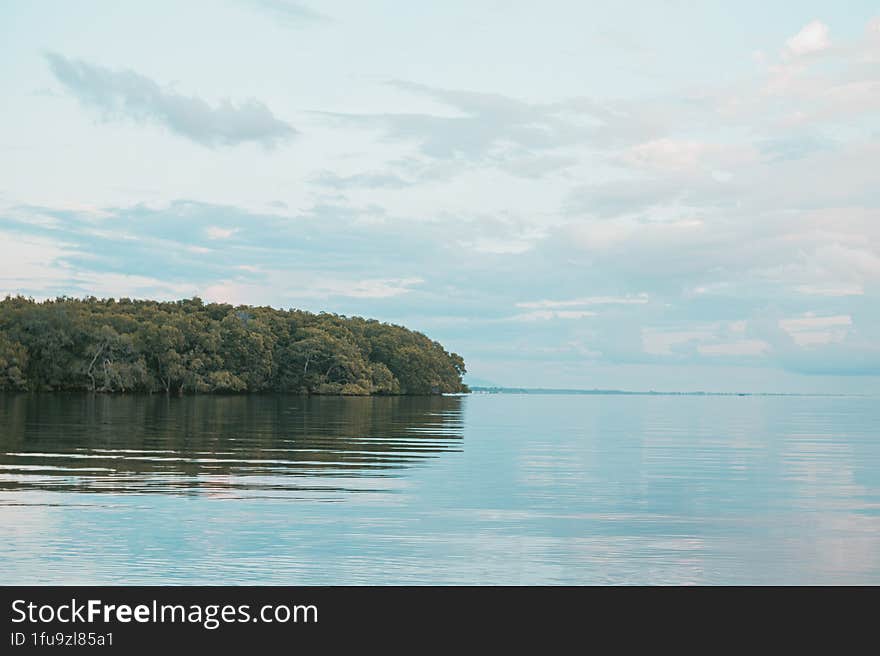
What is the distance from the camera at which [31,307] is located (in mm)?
132000

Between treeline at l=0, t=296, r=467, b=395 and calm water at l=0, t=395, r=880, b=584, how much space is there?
91.0 metres

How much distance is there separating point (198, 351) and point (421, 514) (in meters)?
127

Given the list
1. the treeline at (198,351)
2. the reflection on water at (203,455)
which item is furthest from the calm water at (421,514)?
the treeline at (198,351)

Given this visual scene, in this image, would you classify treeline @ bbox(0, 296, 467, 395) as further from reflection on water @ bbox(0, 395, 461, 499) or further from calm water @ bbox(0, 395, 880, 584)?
calm water @ bbox(0, 395, 880, 584)

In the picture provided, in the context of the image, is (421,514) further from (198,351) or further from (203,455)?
(198,351)

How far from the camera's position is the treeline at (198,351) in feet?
401

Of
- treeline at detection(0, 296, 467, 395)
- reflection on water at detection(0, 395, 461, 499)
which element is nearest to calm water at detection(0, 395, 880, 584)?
reflection on water at detection(0, 395, 461, 499)

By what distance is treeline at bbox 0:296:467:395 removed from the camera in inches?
4818

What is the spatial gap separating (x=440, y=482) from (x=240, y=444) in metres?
13.3

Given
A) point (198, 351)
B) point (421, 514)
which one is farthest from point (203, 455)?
point (198, 351)

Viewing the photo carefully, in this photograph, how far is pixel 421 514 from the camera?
18.6 m

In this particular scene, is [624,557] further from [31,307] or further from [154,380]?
[31,307]

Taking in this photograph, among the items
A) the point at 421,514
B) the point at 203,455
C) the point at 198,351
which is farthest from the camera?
the point at 198,351
